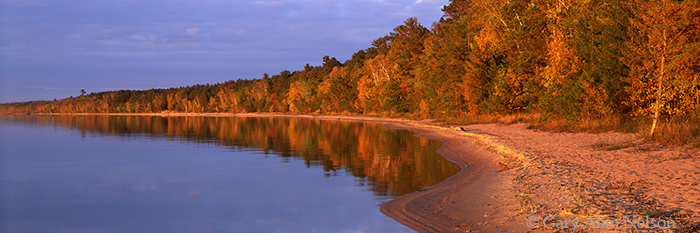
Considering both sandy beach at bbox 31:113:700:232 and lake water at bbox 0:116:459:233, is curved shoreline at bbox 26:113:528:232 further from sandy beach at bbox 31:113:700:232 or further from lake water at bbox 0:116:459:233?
lake water at bbox 0:116:459:233

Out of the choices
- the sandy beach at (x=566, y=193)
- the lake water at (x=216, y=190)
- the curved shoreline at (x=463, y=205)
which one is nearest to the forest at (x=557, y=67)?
the sandy beach at (x=566, y=193)

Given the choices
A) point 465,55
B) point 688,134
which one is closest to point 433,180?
point 688,134

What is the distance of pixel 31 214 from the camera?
47.1 ft

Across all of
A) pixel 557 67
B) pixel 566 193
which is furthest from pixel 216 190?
pixel 557 67

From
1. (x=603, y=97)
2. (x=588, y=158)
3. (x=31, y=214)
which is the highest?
(x=603, y=97)

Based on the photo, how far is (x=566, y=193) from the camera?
39.9 feet

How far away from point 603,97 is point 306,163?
19214mm

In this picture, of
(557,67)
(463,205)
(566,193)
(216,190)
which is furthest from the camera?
(557,67)

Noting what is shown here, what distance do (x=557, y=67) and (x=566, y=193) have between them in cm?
2615

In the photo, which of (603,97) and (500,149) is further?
(603,97)

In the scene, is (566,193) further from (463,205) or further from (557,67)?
(557,67)

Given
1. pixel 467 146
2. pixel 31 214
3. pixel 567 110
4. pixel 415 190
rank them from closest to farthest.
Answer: pixel 31 214
pixel 415 190
pixel 467 146
pixel 567 110

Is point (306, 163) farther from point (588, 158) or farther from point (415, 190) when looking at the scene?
point (588, 158)

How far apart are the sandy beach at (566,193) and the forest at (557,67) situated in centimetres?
400
